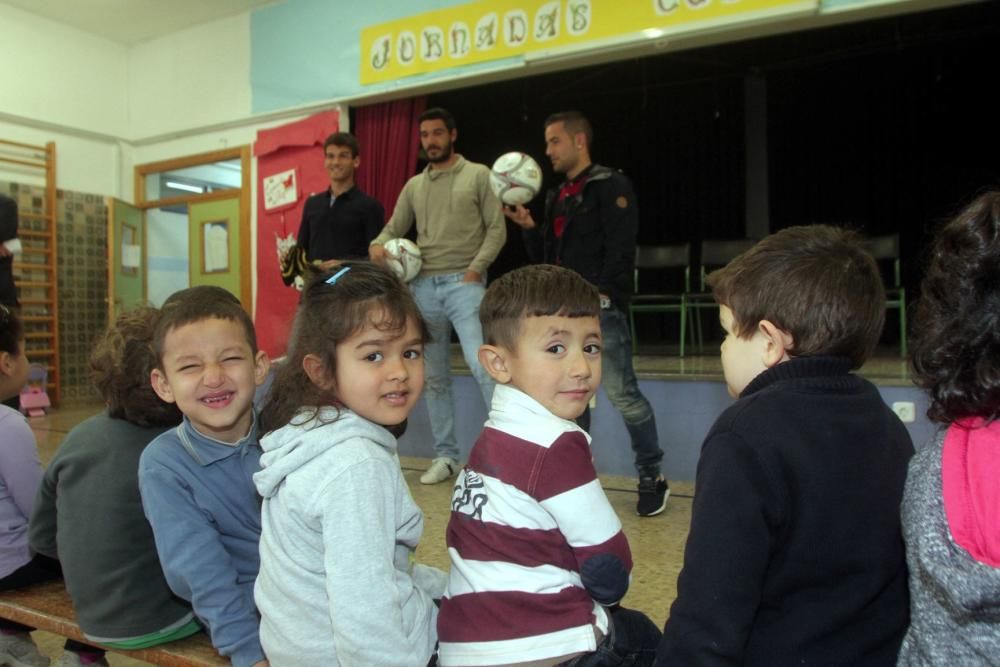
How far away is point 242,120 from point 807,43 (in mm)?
4482

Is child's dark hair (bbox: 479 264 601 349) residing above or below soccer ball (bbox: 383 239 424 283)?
below

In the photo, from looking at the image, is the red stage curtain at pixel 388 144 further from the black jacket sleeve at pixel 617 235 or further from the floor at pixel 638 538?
the black jacket sleeve at pixel 617 235

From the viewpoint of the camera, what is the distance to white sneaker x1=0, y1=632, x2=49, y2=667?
1580mm

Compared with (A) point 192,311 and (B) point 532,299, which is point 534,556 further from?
(A) point 192,311

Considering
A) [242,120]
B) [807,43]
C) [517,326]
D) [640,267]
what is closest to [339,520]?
[517,326]

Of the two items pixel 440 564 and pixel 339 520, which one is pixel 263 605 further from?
pixel 440 564

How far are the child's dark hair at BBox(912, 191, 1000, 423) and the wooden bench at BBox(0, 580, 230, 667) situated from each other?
1.08m

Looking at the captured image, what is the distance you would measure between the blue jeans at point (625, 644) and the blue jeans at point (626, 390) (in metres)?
1.59

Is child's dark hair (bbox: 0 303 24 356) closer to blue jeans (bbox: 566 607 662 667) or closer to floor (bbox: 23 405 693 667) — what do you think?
floor (bbox: 23 405 693 667)

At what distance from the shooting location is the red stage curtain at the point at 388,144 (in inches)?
199

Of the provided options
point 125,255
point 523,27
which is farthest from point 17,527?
point 125,255

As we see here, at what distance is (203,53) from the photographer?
5836mm

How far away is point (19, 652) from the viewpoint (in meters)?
1.59

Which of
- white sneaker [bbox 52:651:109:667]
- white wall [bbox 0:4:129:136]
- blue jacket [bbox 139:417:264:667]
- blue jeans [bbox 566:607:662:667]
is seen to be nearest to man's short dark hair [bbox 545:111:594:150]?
blue jacket [bbox 139:417:264:667]
